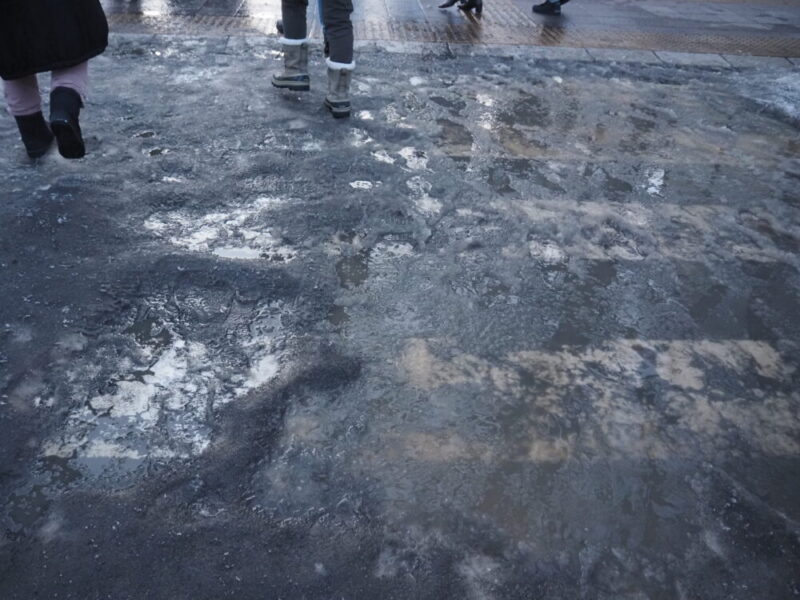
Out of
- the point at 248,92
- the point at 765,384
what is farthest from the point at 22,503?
the point at 248,92

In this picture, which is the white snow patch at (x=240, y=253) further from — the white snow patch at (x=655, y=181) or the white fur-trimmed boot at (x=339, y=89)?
the white snow patch at (x=655, y=181)

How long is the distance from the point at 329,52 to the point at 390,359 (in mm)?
2490

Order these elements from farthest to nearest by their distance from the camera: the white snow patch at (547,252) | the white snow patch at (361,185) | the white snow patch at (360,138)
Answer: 1. the white snow patch at (360,138)
2. the white snow patch at (361,185)
3. the white snow patch at (547,252)

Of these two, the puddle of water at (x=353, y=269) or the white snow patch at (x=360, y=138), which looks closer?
the puddle of water at (x=353, y=269)

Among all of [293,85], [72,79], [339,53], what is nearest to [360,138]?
[339,53]

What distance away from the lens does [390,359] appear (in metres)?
2.36

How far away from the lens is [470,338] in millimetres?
2482

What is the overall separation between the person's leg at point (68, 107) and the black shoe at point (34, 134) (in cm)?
25

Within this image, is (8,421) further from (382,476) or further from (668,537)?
(668,537)

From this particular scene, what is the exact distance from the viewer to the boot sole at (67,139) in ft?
9.41

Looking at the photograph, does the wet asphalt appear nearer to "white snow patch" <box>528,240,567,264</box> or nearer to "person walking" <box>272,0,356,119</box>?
"white snow patch" <box>528,240,567,264</box>

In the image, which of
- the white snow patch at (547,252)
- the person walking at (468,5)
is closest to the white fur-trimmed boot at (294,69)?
the white snow patch at (547,252)

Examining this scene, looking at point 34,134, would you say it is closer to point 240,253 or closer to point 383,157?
point 240,253

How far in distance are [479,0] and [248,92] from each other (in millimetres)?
3140
